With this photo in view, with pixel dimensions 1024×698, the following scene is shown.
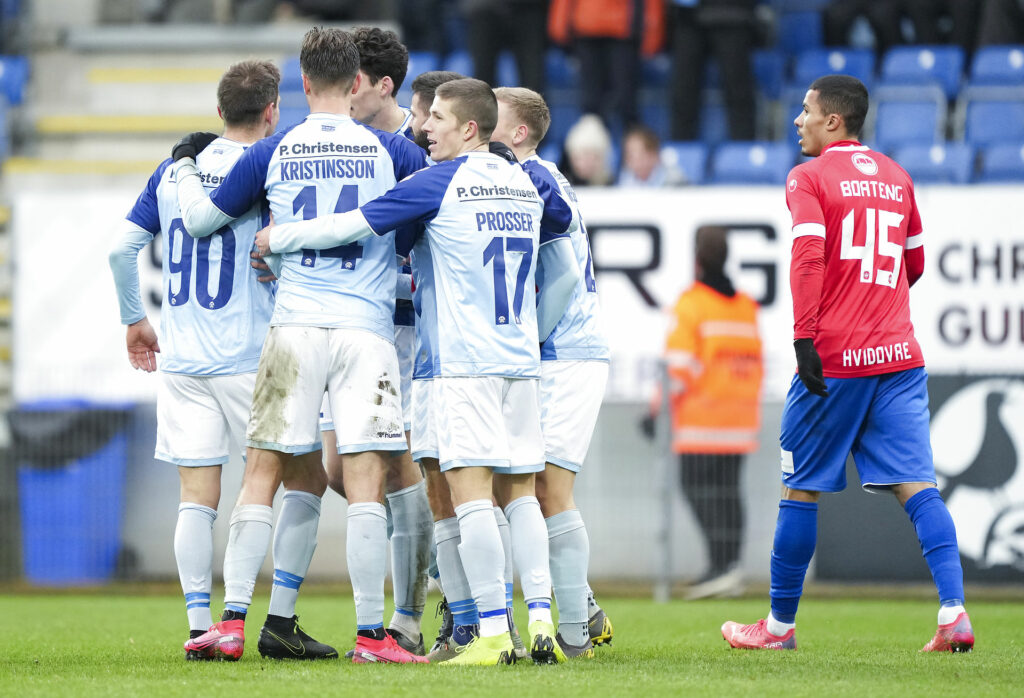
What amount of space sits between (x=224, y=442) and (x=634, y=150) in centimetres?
616

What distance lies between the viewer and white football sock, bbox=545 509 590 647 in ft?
17.8

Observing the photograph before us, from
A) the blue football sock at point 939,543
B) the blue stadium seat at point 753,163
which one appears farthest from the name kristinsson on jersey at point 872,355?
the blue stadium seat at point 753,163

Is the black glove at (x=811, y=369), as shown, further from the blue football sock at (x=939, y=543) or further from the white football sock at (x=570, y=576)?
the white football sock at (x=570, y=576)

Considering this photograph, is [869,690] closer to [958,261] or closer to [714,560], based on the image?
[714,560]

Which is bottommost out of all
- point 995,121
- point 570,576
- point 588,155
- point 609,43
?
point 570,576

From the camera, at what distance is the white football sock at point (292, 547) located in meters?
5.23

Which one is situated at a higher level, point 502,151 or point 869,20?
point 869,20

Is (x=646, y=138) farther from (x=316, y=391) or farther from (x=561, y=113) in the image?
(x=316, y=391)

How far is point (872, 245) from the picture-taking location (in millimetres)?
5734

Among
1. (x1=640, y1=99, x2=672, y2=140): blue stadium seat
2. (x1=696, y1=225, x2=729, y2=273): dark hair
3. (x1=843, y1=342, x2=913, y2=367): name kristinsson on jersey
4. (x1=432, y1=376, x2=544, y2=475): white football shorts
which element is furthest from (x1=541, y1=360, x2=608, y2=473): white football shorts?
(x1=640, y1=99, x2=672, y2=140): blue stadium seat

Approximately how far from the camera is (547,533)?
5.21 metres

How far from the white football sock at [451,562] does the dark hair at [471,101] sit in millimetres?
1450

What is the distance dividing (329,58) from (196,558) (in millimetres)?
1945

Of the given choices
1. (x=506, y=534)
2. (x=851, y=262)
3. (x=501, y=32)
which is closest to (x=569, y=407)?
(x=506, y=534)
